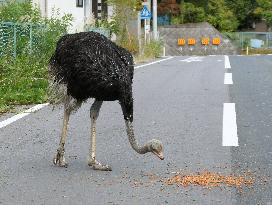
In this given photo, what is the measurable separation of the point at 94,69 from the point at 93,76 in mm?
66

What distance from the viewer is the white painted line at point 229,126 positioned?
28.0ft

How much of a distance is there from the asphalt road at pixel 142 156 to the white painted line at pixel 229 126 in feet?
0.31

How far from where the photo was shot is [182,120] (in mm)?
10445

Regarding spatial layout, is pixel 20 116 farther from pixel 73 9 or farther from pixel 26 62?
pixel 73 9

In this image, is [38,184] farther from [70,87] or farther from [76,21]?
[76,21]

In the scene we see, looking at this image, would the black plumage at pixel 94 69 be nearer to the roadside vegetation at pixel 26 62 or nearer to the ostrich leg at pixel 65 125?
the ostrich leg at pixel 65 125

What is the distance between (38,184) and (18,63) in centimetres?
981

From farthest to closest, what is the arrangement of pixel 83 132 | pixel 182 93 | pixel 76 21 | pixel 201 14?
pixel 201 14
pixel 76 21
pixel 182 93
pixel 83 132

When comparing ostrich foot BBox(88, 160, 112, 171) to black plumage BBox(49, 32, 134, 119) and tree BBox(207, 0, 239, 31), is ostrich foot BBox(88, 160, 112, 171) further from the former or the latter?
tree BBox(207, 0, 239, 31)

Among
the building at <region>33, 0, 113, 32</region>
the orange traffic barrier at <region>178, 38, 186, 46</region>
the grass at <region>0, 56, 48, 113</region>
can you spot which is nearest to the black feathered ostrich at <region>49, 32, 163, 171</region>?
the grass at <region>0, 56, 48, 113</region>

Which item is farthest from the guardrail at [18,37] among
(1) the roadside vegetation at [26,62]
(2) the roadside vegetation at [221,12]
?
(2) the roadside vegetation at [221,12]

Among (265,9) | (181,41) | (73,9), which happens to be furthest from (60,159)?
(265,9)

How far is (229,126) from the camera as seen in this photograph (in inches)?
387

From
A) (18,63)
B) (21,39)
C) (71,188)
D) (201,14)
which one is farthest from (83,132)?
(201,14)
